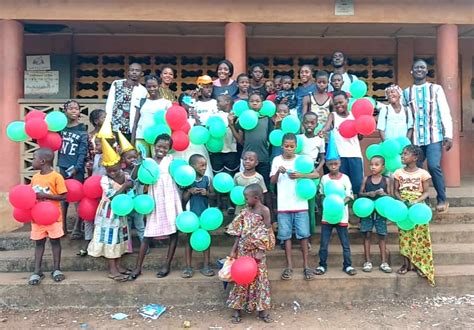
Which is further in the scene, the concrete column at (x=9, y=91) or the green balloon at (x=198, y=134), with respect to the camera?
the concrete column at (x=9, y=91)

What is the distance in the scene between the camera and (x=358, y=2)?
242 inches

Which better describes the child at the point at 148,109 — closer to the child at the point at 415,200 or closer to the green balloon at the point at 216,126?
the green balloon at the point at 216,126

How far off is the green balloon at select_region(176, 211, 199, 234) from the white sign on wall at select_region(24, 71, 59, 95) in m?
4.25

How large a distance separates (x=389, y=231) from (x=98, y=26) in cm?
515

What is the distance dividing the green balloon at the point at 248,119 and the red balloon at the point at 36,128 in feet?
6.20

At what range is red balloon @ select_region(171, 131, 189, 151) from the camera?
14.5 feet

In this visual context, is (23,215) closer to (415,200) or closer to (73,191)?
(73,191)

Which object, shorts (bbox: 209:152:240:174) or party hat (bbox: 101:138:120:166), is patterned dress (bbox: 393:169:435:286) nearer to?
shorts (bbox: 209:152:240:174)

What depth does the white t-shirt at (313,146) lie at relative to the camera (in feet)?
14.8

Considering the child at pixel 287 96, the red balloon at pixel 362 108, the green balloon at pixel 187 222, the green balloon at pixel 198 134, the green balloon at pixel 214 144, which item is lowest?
the green balloon at pixel 187 222

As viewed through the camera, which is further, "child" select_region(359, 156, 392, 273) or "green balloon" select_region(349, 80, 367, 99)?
"green balloon" select_region(349, 80, 367, 99)

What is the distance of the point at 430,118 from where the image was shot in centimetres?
509

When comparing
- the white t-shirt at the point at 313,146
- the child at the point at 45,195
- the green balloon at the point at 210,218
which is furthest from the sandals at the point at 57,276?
the white t-shirt at the point at 313,146

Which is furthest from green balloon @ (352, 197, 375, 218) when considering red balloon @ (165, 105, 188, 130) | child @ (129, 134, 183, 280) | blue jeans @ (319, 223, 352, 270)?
red balloon @ (165, 105, 188, 130)
